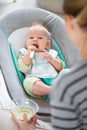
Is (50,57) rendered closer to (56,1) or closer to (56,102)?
(56,102)

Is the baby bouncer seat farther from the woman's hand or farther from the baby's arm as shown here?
the woman's hand

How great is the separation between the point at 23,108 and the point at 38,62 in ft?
1.69

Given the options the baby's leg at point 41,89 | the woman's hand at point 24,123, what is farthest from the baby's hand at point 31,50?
the woman's hand at point 24,123

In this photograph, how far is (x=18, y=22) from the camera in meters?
2.20

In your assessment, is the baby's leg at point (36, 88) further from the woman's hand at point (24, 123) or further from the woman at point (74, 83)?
the woman at point (74, 83)

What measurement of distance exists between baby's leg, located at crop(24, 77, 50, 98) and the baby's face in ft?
1.01

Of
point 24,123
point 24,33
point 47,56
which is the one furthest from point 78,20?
point 24,33

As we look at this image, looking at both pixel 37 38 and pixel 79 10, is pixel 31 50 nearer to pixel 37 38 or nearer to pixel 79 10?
pixel 37 38

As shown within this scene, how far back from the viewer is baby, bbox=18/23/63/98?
1.88m

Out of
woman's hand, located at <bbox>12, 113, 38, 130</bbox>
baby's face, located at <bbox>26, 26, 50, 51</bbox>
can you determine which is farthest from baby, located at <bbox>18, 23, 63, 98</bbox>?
woman's hand, located at <bbox>12, 113, 38, 130</bbox>

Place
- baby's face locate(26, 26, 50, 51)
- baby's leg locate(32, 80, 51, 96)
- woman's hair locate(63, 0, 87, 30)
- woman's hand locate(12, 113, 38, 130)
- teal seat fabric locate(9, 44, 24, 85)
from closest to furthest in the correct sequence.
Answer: woman's hair locate(63, 0, 87, 30)
woman's hand locate(12, 113, 38, 130)
baby's leg locate(32, 80, 51, 96)
teal seat fabric locate(9, 44, 24, 85)
baby's face locate(26, 26, 50, 51)

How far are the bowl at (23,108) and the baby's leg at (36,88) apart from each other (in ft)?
0.50

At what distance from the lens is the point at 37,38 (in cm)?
210

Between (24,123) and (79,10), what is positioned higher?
(79,10)
